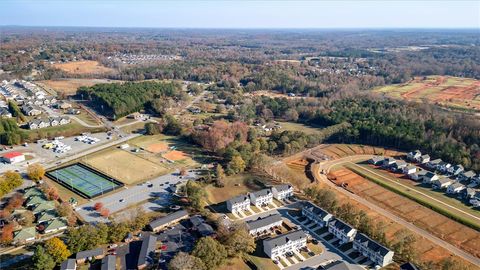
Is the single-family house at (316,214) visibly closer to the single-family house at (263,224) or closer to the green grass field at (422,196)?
the single-family house at (263,224)

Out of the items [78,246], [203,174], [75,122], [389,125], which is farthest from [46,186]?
[389,125]

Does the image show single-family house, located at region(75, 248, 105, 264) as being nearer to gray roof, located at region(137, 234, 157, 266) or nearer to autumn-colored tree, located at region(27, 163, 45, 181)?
gray roof, located at region(137, 234, 157, 266)

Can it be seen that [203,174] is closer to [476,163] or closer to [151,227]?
[151,227]

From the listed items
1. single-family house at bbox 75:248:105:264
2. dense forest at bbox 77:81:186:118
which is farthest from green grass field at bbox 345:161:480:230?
dense forest at bbox 77:81:186:118

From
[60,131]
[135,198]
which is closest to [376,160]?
[135,198]

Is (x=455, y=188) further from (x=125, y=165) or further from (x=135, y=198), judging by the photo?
(x=125, y=165)

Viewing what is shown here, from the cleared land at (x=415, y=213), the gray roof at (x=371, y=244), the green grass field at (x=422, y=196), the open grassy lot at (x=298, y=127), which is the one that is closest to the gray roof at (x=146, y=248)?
the gray roof at (x=371, y=244)
